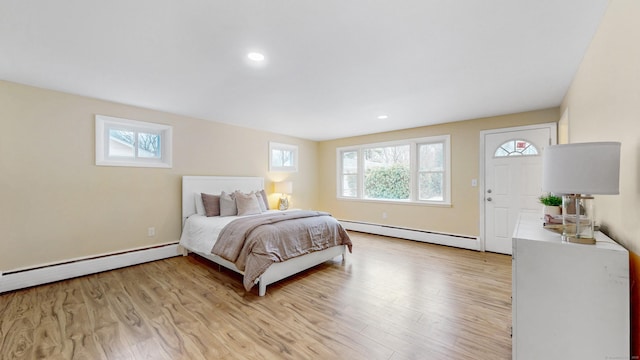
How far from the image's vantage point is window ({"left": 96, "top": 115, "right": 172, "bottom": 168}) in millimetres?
3332

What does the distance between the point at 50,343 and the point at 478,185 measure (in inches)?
209

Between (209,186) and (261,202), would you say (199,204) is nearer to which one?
(209,186)

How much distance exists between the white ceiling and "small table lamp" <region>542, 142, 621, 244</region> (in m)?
0.97

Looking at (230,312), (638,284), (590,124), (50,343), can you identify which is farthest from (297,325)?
(590,124)

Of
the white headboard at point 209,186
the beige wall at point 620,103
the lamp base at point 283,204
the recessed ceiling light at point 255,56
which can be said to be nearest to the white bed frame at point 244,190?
the white headboard at point 209,186

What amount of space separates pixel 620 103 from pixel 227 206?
4139mm

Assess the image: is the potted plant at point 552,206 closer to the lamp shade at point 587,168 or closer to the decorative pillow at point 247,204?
the lamp shade at point 587,168

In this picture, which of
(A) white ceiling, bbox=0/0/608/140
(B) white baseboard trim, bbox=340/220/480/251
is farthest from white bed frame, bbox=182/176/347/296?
(B) white baseboard trim, bbox=340/220/480/251

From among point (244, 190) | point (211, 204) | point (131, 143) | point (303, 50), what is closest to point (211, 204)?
point (211, 204)

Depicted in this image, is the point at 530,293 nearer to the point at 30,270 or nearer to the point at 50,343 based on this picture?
the point at 50,343

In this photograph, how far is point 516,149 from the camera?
12.7 feet

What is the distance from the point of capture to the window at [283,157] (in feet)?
17.8

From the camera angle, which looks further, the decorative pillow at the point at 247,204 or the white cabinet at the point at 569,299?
the decorative pillow at the point at 247,204

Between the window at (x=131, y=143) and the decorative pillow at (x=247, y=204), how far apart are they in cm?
119
